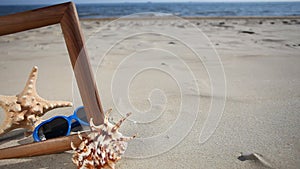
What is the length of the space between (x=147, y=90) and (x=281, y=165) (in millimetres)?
1566

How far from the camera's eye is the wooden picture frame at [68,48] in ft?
4.11

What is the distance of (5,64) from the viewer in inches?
163

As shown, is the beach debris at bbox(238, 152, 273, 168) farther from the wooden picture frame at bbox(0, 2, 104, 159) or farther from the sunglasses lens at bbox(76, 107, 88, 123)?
the sunglasses lens at bbox(76, 107, 88, 123)

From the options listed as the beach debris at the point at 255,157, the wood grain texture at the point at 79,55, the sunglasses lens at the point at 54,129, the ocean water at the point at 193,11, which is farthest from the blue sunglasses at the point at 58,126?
the ocean water at the point at 193,11

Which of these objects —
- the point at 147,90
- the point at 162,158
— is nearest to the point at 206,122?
the point at 162,158

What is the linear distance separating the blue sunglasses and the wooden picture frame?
11.4 inches

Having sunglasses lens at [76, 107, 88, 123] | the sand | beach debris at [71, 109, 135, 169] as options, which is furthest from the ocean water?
beach debris at [71, 109, 135, 169]

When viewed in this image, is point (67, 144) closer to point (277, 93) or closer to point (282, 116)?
point (282, 116)

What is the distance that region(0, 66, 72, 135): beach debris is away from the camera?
5.53ft

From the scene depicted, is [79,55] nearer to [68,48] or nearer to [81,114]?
[68,48]

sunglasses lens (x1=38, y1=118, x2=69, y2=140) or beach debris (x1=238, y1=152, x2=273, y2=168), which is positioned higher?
sunglasses lens (x1=38, y1=118, x2=69, y2=140)

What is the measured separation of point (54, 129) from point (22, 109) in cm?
25

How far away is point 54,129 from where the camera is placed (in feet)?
5.71

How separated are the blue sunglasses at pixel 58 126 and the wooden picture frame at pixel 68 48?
291mm
